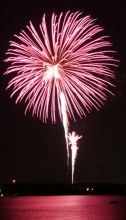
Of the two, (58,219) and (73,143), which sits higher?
(73,143)

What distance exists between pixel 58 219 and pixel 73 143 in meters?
8.71

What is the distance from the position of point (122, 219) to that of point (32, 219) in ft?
34.3

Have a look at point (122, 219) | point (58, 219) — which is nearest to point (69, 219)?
point (58, 219)

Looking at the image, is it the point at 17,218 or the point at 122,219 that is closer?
the point at 122,219

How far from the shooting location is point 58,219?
222 ft

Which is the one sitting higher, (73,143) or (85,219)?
(73,143)

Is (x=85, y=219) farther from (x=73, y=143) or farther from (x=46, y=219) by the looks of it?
(x=73, y=143)

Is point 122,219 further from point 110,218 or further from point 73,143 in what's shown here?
point 73,143

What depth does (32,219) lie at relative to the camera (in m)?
69.1

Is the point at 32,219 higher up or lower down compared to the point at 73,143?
lower down

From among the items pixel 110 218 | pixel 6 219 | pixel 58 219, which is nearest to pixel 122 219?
pixel 110 218

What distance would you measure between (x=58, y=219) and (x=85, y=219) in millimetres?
2958

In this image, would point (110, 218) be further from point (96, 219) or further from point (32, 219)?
point (32, 219)

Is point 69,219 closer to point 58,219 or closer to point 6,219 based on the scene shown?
point 58,219
